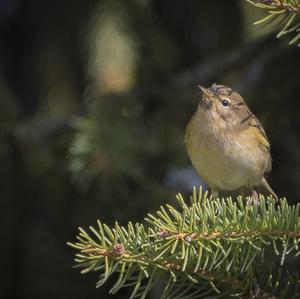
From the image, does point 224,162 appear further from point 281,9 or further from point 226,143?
point 281,9

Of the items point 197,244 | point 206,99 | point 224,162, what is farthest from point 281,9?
point 206,99

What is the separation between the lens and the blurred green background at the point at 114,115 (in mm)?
4805

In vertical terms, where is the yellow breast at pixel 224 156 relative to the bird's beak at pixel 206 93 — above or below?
below

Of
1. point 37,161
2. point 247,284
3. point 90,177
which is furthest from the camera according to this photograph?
point 37,161

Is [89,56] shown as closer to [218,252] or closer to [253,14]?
[253,14]

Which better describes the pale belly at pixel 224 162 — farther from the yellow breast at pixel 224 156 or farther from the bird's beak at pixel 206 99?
the bird's beak at pixel 206 99

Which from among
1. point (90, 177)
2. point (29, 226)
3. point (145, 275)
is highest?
point (145, 275)

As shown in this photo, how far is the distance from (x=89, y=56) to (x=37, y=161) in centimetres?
78

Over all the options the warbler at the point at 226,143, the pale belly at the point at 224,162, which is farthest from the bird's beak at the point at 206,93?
the pale belly at the point at 224,162

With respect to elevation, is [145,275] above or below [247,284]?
above

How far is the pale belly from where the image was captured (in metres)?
4.33

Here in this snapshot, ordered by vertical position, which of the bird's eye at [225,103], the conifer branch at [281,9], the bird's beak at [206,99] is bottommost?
the bird's eye at [225,103]

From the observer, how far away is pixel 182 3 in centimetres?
530

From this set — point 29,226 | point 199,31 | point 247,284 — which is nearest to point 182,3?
point 199,31
